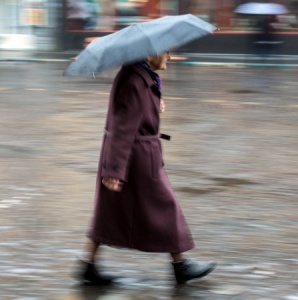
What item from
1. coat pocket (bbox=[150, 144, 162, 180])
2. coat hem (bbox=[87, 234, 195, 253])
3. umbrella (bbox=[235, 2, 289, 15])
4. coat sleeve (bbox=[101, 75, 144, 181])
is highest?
umbrella (bbox=[235, 2, 289, 15])

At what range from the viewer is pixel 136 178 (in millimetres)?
4438

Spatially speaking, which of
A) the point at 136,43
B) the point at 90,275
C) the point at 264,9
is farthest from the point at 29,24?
the point at 136,43

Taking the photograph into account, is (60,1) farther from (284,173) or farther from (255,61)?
(284,173)

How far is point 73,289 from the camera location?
15.4 ft

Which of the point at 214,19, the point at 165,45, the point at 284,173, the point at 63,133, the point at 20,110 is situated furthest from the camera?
the point at 214,19

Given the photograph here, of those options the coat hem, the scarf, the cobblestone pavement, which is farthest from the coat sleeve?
the cobblestone pavement

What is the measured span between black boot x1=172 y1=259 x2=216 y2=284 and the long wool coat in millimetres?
128

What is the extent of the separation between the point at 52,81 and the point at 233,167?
8.19m

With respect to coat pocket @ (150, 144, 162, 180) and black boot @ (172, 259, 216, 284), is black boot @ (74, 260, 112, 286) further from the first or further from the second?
coat pocket @ (150, 144, 162, 180)

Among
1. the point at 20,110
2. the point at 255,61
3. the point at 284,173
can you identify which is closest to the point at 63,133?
the point at 20,110

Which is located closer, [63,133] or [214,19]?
[63,133]

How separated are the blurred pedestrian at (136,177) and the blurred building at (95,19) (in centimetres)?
1669

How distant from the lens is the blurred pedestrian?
14.1 ft

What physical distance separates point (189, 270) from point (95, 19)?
17.8 metres
